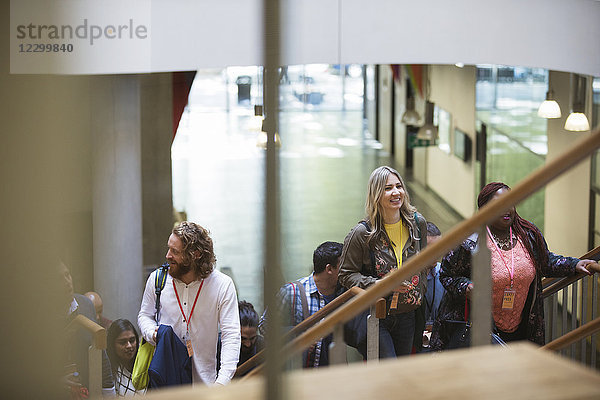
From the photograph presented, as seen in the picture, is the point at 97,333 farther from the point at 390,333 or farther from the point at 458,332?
the point at 458,332

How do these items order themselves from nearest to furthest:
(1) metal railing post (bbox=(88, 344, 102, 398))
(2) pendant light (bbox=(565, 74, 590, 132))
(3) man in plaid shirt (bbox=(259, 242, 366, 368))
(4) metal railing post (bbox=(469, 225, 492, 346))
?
(4) metal railing post (bbox=(469, 225, 492, 346)) → (1) metal railing post (bbox=(88, 344, 102, 398)) → (3) man in plaid shirt (bbox=(259, 242, 366, 368)) → (2) pendant light (bbox=(565, 74, 590, 132))

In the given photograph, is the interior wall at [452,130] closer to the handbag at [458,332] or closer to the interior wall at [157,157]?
the interior wall at [157,157]

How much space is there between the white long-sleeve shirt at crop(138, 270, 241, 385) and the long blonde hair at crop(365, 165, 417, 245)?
0.66 meters

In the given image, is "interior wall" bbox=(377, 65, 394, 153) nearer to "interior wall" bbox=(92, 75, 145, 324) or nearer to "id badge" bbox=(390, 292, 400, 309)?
"interior wall" bbox=(92, 75, 145, 324)

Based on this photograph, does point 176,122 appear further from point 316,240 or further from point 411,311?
point 411,311

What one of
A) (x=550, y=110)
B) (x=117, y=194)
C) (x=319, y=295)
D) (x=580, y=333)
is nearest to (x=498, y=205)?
(x=580, y=333)

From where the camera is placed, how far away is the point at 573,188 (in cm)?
826

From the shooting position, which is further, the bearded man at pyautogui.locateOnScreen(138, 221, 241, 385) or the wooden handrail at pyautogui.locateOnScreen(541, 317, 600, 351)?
the bearded man at pyautogui.locateOnScreen(138, 221, 241, 385)

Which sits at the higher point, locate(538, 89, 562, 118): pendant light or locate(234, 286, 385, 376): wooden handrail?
locate(538, 89, 562, 118): pendant light

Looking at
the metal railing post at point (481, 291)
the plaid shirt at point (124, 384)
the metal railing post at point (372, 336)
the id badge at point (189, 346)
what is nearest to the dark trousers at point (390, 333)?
the metal railing post at point (372, 336)

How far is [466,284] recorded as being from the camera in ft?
10.9

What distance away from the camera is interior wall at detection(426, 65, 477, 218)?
12.7 metres

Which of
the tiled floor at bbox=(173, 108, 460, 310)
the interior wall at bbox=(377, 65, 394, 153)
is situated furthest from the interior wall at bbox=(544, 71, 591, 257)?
the interior wall at bbox=(377, 65, 394, 153)

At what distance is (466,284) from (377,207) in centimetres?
49
